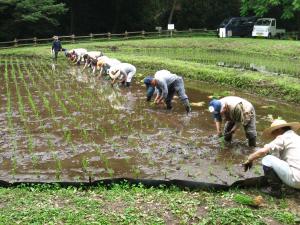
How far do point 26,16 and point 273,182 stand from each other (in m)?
27.7

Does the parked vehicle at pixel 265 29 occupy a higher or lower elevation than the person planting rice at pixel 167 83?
higher

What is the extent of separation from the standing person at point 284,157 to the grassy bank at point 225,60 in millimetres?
7104

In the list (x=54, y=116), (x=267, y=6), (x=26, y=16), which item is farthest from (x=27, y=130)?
(x=267, y=6)

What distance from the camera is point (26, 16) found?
30719 millimetres

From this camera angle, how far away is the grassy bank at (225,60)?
1444 cm

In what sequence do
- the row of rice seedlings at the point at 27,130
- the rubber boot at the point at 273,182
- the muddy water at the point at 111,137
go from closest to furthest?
the rubber boot at the point at 273,182 < the muddy water at the point at 111,137 < the row of rice seedlings at the point at 27,130

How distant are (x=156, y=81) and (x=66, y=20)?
95.7 ft

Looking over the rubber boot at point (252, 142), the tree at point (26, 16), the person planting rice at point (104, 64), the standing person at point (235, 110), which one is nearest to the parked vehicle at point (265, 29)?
the tree at point (26, 16)

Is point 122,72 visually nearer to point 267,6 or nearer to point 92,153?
point 92,153

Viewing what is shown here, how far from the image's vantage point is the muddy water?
714 cm

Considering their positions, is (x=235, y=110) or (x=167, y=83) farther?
(x=167, y=83)

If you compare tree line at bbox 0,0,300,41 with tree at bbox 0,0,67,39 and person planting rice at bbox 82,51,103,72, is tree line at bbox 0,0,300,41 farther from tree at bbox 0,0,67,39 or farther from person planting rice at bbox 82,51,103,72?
person planting rice at bbox 82,51,103,72

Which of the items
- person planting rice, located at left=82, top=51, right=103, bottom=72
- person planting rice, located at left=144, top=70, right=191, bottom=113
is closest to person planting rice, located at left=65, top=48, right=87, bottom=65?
person planting rice, located at left=82, top=51, right=103, bottom=72

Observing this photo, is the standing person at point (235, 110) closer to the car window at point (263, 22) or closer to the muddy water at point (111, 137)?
the muddy water at point (111, 137)
